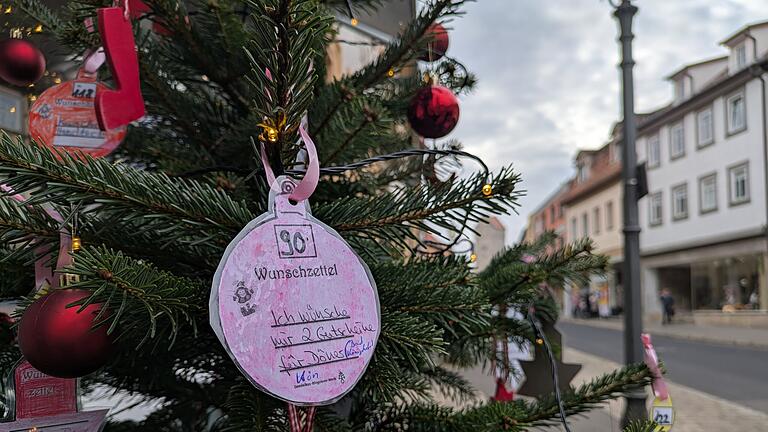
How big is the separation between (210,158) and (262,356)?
583mm

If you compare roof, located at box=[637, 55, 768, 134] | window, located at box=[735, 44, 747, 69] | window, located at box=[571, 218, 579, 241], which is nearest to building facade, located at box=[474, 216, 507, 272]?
roof, located at box=[637, 55, 768, 134]

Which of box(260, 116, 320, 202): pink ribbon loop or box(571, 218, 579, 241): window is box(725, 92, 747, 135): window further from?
box(260, 116, 320, 202): pink ribbon loop

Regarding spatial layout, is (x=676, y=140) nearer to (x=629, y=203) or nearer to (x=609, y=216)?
(x=609, y=216)

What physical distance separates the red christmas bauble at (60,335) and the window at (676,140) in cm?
Result: 2723

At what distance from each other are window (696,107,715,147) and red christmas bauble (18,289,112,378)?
25.5 m

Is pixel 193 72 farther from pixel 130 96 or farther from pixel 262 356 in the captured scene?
pixel 262 356

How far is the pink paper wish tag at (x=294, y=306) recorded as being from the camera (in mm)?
732

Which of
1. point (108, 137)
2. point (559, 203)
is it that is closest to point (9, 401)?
point (108, 137)

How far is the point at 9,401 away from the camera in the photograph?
0.85 m

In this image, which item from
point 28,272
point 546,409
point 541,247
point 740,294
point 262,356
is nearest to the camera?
point 262,356

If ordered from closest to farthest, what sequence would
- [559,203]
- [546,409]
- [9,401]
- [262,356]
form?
1. [262,356]
2. [9,401]
3. [546,409]
4. [559,203]

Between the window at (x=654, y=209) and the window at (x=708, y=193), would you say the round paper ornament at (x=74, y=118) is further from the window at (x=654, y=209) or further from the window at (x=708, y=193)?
the window at (x=654, y=209)

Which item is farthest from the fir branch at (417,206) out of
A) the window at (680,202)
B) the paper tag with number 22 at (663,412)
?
the window at (680,202)

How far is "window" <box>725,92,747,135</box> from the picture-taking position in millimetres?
20891
